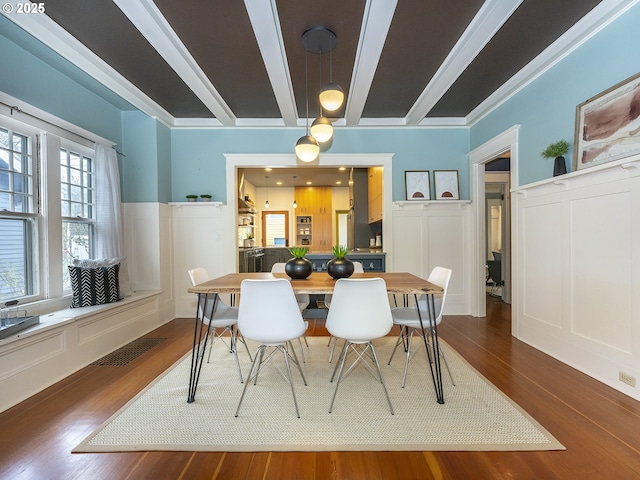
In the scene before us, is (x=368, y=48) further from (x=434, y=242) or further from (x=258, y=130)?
(x=434, y=242)

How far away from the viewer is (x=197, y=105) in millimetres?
3863

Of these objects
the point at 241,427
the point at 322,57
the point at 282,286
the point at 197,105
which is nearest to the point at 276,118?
the point at 197,105

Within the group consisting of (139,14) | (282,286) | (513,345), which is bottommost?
(513,345)

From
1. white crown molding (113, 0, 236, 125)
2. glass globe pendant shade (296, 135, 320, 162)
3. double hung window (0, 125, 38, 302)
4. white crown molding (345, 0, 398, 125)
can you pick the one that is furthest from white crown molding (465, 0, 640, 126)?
double hung window (0, 125, 38, 302)

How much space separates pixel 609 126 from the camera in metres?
2.23

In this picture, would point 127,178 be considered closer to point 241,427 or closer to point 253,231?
point 241,427

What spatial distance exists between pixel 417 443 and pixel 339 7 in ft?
9.54

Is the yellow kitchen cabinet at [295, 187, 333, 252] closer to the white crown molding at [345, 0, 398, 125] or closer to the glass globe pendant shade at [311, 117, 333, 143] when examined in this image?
the white crown molding at [345, 0, 398, 125]

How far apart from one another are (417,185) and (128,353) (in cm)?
417

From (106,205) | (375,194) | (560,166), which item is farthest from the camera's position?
(375,194)

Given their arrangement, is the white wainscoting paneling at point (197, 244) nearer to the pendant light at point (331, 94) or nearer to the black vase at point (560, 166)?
the pendant light at point (331, 94)

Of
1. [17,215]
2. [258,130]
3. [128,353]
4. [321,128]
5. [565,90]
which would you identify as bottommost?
[128,353]

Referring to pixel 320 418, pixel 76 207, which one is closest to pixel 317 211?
pixel 76 207

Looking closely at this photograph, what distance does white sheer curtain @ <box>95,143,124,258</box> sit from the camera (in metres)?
3.44
